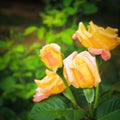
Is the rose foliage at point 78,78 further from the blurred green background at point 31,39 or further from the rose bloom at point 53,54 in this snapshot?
the blurred green background at point 31,39

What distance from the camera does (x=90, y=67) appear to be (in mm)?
688

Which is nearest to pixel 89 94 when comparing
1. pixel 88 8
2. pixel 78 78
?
pixel 78 78

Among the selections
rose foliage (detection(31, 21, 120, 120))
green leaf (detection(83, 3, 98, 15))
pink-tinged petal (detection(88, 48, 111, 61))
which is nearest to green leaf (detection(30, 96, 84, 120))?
rose foliage (detection(31, 21, 120, 120))

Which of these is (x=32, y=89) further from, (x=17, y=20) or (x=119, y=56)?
(x=17, y=20)

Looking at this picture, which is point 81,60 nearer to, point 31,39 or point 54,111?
point 54,111

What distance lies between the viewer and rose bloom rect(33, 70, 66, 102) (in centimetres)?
75

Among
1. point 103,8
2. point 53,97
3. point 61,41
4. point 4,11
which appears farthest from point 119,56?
point 53,97

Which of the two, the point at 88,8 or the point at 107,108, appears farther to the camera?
the point at 88,8

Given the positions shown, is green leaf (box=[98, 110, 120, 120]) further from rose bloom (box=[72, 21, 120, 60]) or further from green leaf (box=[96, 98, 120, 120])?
rose bloom (box=[72, 21, 120, 60])

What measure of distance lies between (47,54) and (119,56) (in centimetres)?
248

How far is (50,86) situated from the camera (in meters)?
0.76

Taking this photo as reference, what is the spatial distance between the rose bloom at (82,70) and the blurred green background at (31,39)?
0.13 m

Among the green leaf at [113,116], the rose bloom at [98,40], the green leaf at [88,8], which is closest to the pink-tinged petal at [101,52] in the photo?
the rose bloom at [98,40]

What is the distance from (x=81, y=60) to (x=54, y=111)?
0.12 meters
